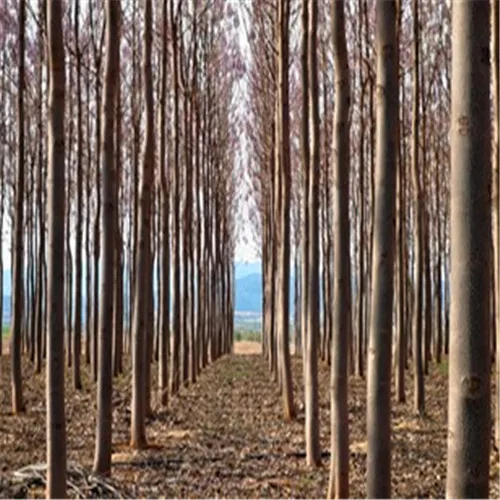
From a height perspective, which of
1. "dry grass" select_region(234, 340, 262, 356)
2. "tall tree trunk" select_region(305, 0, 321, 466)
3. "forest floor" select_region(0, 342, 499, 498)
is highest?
"tall tree trunk" select_region(305, 0, 321, 466)

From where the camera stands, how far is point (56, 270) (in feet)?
15.8

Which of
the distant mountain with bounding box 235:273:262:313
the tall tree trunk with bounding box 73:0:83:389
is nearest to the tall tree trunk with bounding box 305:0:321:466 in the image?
the tall tree trunk with bounding box 73:0:83:389

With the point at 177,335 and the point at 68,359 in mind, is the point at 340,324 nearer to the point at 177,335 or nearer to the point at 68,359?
the point at 177,335

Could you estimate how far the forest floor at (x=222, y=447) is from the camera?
20.5ft

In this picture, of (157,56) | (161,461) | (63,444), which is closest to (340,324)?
(63,444)

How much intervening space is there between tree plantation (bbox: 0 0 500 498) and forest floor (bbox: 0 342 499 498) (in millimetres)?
37

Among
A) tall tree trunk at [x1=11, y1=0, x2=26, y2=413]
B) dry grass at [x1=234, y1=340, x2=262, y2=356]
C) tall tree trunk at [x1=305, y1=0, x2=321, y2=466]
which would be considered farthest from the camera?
dry grass at [x1=234, y1=340, x2=262, y2=356]

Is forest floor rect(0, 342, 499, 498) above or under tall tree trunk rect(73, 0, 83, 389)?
under

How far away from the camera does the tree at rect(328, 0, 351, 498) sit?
5320 millimetres

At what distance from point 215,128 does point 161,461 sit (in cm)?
1307

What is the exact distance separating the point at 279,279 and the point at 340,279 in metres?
4.81

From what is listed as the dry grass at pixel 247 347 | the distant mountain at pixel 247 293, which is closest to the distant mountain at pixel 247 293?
the distant mountain at pixel 247 293

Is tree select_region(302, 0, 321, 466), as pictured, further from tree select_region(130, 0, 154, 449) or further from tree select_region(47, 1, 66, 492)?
tree select_region(47, 1, 66, 492)

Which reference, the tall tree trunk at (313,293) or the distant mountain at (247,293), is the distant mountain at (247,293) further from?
the tall tree trunk at (313,293)
